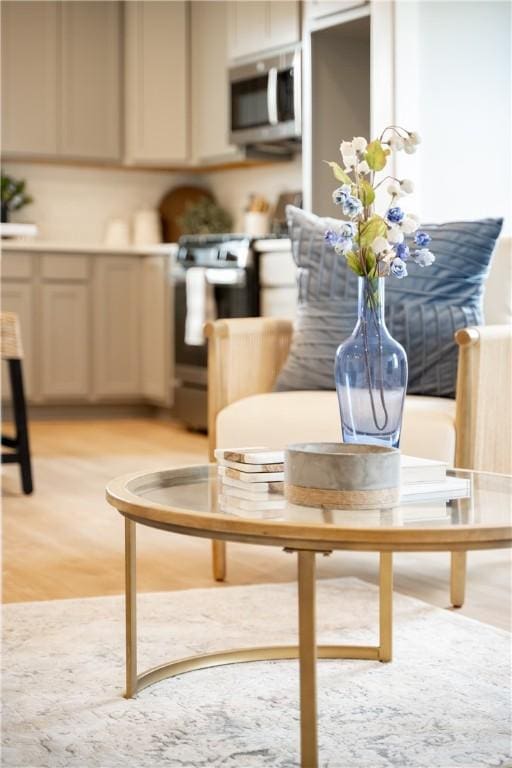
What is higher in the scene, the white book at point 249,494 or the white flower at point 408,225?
the white flower at point 408,225

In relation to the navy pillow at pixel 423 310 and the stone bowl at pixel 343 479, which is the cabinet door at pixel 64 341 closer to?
the navy pillow at pixel 423 310

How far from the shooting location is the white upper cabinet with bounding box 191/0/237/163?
619 centimetres

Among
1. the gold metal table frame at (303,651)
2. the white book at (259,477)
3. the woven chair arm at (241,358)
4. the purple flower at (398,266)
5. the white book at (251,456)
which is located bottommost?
the gold metal table frame at (303,651)

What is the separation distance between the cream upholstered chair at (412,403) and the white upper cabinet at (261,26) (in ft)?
9.34

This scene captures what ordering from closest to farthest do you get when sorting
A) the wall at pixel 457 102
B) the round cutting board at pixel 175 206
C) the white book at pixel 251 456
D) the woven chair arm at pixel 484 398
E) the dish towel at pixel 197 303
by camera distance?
the white book at pixel 251 456 < the woven chair arm at pixel 484 398 < the wall at pixel 457 102 < the dish towel at pixel 197 303 < the round cutting board at pixel 175 206

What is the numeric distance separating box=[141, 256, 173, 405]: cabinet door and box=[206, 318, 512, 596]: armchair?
3220 mm

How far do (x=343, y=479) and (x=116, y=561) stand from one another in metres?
1.48

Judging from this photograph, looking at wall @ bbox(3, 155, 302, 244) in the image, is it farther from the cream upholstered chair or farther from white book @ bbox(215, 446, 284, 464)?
white book @ bbox(215, 446, 284, 464)

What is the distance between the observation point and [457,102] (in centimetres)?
450

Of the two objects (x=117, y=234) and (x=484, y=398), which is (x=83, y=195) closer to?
(x=117, y=234)

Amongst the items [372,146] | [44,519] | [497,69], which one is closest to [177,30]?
[497,69]

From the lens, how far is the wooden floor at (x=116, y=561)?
2572 mm

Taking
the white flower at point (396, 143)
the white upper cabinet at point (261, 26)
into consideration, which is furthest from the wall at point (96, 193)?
the white flower at point (396, 143)

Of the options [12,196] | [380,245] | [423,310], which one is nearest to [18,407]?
[423,310]
